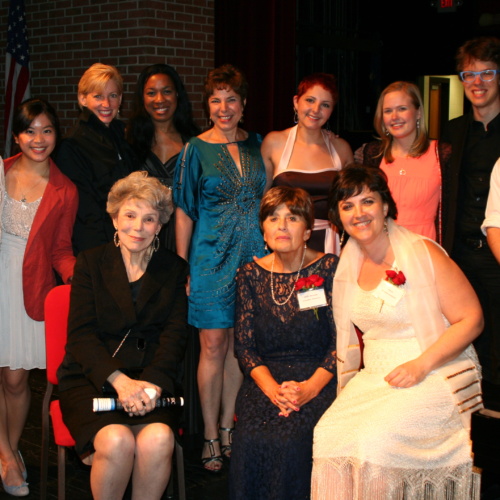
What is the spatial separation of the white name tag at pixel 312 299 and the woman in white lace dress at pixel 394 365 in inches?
2.5

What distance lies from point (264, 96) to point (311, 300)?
3.18m

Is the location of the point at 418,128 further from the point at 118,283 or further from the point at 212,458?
the point at 212,458

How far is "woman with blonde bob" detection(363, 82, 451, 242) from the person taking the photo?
3.58m

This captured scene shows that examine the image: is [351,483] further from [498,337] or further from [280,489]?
[498,337]

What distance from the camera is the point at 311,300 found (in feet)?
10.2

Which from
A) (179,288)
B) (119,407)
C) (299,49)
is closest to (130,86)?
(299,49)

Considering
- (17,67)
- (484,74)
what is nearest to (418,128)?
(484,74)

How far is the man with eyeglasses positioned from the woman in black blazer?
4.20 feet

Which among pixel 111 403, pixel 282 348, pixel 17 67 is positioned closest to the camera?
pixel 111 403

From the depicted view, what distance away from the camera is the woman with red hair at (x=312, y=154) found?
3.79 metres

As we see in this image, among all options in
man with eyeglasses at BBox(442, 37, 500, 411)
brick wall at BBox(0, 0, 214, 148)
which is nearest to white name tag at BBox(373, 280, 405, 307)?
man with eyeglasses at BBox(442, 37, 500, 411)

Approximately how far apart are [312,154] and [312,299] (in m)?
1.03

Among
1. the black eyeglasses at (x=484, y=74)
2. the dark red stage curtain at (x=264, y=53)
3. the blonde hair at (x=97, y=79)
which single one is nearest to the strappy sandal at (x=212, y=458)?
the blonde hair at (x=97, y=79)

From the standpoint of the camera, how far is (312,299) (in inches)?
122
